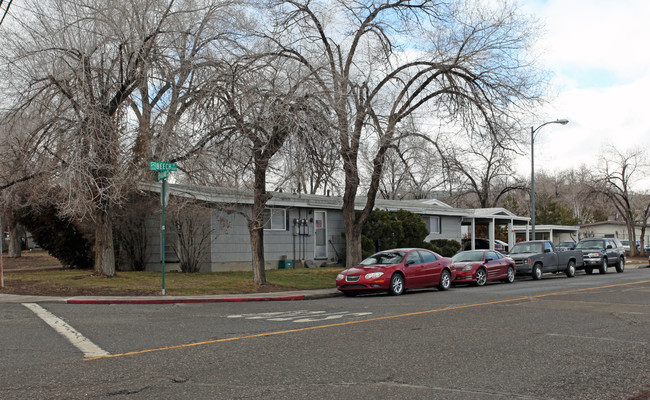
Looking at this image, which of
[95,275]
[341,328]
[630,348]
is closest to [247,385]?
[341,328]

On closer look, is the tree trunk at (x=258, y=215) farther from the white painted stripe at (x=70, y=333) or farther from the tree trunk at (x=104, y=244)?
the white painted stripe at (x=70, y=333)

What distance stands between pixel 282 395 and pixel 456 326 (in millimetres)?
5598

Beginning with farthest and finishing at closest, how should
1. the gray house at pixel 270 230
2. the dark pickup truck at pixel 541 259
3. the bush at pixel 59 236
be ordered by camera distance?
the dark pickup truck at pixel 541 259, the bush at pixel 59 236, the gray house at pixel 270 230

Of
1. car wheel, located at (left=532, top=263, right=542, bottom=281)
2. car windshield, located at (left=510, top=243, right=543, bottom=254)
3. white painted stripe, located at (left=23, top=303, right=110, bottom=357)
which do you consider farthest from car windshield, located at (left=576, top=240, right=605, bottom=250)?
white painted stripe, located at (left=23, top=303, right=110, bottom=357)

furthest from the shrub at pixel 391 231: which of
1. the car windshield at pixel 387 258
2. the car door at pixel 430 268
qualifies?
the car windshield at pixel 387 258

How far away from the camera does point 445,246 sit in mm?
35188

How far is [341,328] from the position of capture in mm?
10984

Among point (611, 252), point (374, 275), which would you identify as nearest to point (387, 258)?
point (374, 275)

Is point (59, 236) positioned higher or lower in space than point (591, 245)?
higher

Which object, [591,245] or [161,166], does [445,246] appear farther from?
[161,166]

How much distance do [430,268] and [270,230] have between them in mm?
10261

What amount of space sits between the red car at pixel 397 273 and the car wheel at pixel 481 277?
239 centimetres

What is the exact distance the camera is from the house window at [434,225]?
37594mm

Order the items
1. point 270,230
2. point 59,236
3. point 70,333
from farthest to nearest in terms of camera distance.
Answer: point 270,230, point 59,236, point 70,333
